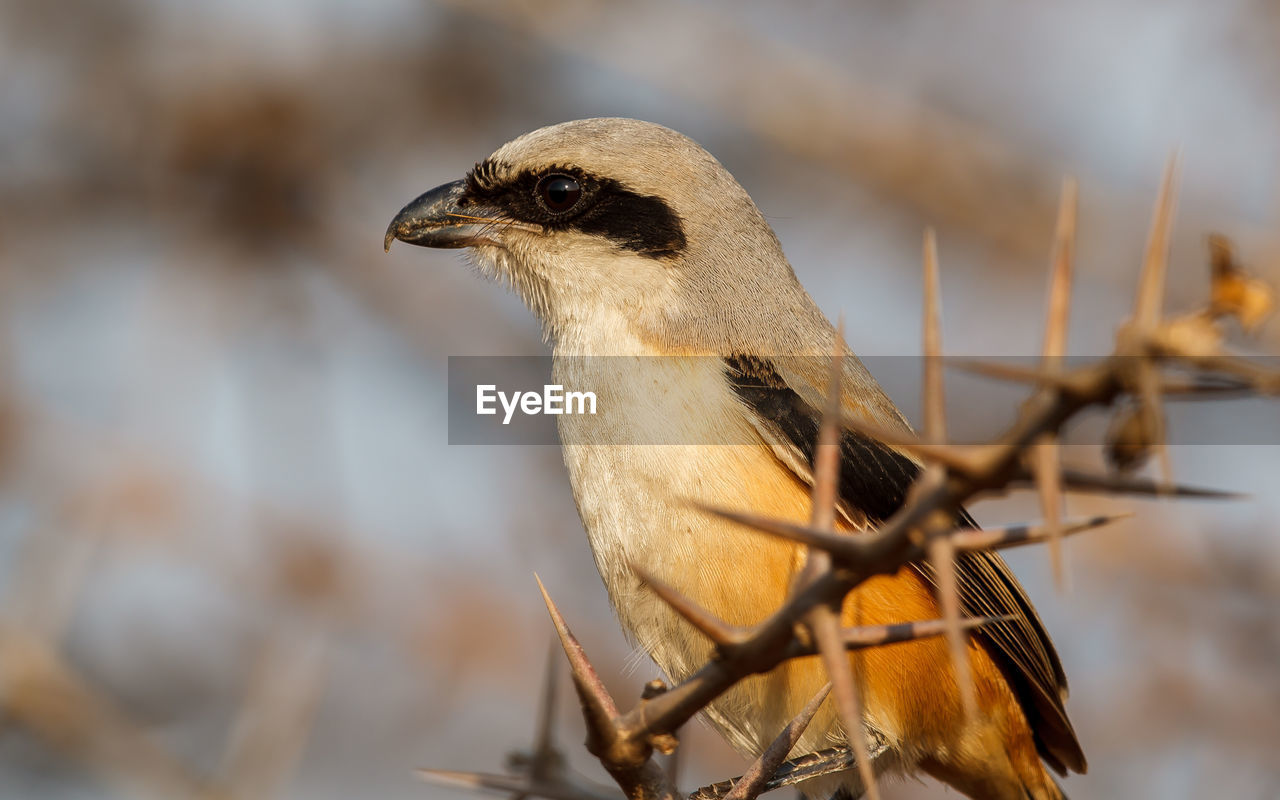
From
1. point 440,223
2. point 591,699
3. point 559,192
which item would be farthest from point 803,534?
point 440,223

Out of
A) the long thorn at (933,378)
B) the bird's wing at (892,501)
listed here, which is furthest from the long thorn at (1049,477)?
the bird's wing at (892,501)

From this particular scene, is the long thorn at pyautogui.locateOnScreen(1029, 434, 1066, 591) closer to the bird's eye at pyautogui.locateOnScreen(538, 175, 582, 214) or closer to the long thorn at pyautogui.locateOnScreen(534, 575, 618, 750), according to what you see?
the long thorn at pyautogui.locateOnScreen(534, 575, 618, 750)

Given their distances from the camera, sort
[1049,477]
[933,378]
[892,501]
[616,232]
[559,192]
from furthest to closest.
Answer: [559,192] → [616,232] → [892,501] → [933,378] → [1049,477]

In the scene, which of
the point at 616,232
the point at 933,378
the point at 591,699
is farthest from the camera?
the point at 616,232

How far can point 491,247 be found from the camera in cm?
366

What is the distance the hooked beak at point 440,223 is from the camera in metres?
3.68

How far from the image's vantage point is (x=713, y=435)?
Result: 283cm

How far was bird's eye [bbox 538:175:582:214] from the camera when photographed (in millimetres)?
3529

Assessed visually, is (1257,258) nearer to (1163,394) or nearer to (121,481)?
(1163,394)

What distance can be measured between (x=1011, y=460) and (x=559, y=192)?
276 centimetres

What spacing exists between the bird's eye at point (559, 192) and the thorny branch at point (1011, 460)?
2.24 m

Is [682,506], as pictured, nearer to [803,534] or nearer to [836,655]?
[836,655]

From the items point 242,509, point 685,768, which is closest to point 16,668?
point 242,509

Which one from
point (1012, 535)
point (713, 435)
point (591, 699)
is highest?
point (713, 435)
